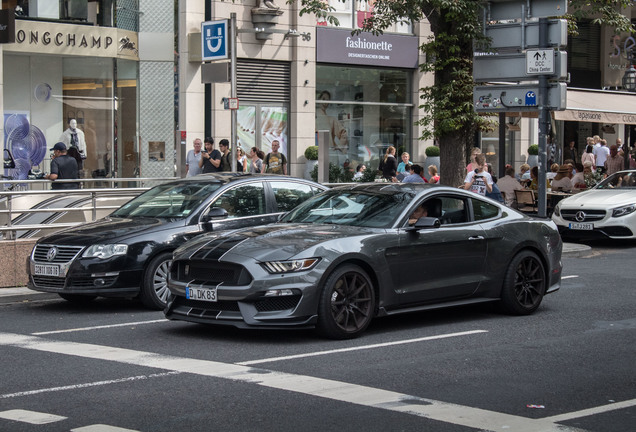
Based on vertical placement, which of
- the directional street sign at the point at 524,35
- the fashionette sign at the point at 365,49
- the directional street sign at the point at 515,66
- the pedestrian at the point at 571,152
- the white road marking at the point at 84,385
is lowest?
the white road marking at the point at 84,385

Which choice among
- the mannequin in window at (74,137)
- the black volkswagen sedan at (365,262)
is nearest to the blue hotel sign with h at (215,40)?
the mannequin in window at (74,137)

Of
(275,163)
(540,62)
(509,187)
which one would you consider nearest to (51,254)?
(540,62)

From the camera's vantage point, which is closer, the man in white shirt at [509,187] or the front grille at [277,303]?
the front grille at [277,303]

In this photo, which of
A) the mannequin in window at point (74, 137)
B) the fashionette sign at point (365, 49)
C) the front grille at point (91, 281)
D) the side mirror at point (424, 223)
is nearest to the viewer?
the side mirror at point (424, 223)

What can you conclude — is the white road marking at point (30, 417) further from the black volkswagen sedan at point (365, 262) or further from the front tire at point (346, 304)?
the front tire at point (346, 304)

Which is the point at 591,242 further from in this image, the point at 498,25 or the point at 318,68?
the point at 318,68

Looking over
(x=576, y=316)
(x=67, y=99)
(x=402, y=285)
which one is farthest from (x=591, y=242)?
(x=67, y=99)

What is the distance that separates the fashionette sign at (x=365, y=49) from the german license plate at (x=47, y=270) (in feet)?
62.0

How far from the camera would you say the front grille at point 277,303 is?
874 centimetres

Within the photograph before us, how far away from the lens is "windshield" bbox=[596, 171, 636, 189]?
20.1 metres

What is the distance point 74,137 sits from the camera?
24.4m

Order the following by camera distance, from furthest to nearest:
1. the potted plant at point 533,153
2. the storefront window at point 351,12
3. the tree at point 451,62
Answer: the potted plant at point 533,153, the storefront window at point 351,12, the tree at point 451,62

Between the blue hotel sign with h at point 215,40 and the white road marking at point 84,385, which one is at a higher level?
the blue hotel sign with h at point 215,40

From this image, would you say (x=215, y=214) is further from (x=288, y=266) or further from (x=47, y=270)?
(x=288, y=266)
